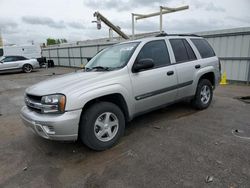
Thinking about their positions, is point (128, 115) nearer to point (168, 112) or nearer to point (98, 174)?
point (98, 174)

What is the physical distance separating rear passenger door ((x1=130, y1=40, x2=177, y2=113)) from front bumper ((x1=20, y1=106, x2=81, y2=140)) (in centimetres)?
116

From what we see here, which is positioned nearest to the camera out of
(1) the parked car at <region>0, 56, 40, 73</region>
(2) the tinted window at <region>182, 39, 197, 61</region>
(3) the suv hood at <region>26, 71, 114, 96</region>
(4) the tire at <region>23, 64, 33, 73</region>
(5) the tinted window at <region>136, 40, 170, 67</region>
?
(3) the suv hood at <region>26, 71, 114, 96</region>

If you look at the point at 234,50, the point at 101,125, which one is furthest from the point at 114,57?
A: the point at 234,50

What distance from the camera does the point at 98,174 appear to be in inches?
105

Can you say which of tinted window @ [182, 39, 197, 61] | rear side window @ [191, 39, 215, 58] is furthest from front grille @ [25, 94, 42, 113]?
rear side window @ [191, 39, 215, 58]

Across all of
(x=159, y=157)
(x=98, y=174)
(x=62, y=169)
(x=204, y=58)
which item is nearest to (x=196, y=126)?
(x=159, y=157)

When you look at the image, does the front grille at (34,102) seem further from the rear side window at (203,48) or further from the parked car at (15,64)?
the parked car at (15,64)

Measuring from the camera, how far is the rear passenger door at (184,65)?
421 cm

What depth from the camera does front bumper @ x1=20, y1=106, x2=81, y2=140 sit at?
2734mm

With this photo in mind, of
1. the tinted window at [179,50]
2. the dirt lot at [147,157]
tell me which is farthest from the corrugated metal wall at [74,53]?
the dirt lot at [147,157]

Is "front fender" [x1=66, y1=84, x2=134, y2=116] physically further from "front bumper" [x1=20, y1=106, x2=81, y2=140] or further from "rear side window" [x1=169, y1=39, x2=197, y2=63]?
"rear side window" [x1=169, y1=39, x2=197, y2=63]

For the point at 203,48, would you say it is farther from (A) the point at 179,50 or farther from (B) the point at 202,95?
(B) the point at 202,95

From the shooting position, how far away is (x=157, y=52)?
3.97 metres

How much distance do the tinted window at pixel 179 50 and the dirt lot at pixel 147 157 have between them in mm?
1339
